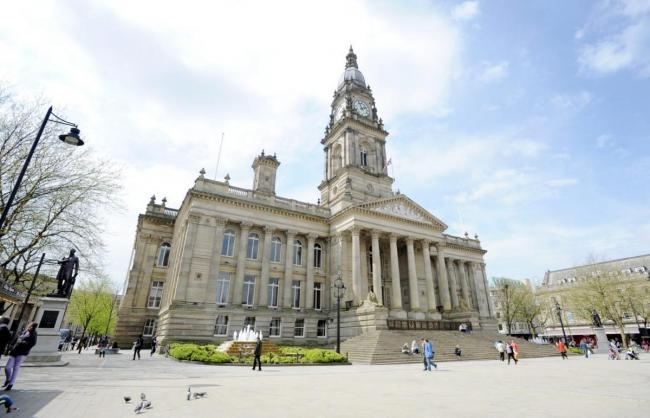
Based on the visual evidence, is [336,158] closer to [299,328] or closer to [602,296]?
[299,328]

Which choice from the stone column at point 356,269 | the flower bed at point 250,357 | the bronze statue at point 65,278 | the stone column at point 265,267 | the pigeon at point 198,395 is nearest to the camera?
the pigeon at point 198,395

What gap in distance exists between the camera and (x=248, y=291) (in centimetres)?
3041

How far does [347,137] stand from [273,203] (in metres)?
16.1

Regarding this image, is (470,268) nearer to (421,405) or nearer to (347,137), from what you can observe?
(347,137)

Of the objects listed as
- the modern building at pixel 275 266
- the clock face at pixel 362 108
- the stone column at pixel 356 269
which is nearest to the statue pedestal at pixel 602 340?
the modern building at pixel 275 266

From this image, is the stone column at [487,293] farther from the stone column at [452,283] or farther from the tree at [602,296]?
the tree at [602,296]

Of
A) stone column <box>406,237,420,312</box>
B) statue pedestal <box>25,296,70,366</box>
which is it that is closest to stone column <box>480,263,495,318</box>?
stone column <box>406,237,420,312</box>

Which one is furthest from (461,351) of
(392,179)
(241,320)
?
(392,179)

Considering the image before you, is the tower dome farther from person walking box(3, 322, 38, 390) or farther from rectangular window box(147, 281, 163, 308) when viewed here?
person walking box(3, 322, 38, 390)

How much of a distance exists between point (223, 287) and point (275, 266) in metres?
5.40

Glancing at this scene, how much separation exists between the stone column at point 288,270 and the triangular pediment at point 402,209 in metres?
7.86

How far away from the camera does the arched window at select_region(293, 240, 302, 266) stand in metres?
33.8

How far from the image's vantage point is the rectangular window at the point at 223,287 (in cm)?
2896

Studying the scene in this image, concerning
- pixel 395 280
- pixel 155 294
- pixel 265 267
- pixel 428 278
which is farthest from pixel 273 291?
pixel 428 278
